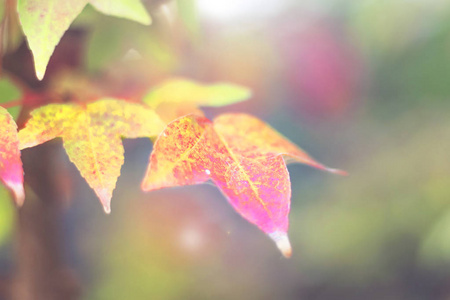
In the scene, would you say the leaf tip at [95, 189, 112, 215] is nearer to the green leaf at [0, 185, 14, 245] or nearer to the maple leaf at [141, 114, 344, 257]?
the maple leaf at [141, 114, 344, 257]

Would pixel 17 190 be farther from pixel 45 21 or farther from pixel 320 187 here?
pixel 320 187

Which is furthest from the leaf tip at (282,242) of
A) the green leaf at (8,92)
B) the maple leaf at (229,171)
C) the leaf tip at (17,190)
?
the green leaf at (8,92)

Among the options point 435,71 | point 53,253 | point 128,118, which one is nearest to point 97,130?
point 128,118

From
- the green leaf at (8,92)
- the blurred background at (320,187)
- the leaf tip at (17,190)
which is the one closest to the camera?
the leaf tip at (17,190)

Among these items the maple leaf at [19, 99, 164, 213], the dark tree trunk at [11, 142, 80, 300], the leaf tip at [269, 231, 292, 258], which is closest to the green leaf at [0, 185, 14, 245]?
the dark tree trunk at [11, 142, 80, 300]

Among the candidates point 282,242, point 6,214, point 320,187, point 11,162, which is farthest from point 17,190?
point 320,187

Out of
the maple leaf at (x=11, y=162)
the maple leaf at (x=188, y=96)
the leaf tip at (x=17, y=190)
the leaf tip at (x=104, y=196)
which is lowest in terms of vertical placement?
the maple leaf at (x=188, y=96)

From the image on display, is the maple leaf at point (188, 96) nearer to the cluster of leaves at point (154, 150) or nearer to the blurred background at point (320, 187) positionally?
the cluster of leaves at point (154, 150)

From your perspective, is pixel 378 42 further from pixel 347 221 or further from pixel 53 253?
pixel 53 253
